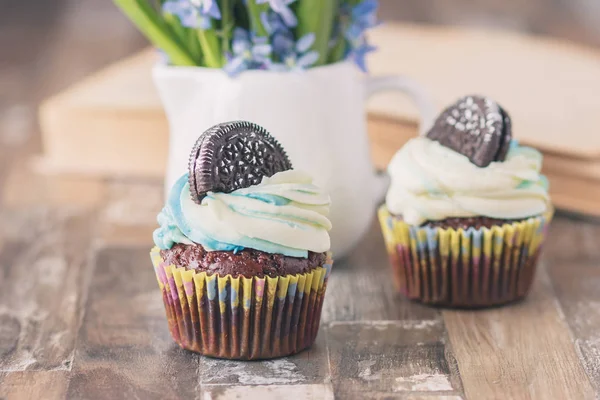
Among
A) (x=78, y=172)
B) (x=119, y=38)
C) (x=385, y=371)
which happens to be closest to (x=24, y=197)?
(x=78, y=172)

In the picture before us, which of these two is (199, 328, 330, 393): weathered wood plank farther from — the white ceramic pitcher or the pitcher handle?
the pitcher handle

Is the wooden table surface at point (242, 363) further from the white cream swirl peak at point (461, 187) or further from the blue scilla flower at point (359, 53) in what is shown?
the blue scilla flower at point (359, 53)

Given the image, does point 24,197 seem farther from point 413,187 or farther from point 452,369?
point 452,369

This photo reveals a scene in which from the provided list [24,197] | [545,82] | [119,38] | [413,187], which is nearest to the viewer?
[413,187]

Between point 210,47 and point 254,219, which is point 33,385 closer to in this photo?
point 254,219

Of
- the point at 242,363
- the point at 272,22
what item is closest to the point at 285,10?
the point at 272,22

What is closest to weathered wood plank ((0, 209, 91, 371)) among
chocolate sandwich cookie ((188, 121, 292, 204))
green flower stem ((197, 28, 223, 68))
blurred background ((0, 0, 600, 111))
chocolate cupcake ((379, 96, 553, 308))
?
chocolate sandwich cookie ((188, 121, 292, 204))
